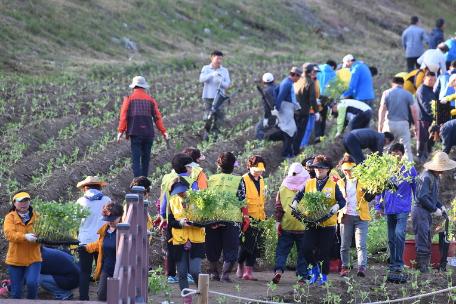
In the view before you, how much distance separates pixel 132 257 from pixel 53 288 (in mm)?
2726

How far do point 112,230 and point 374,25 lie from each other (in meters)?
30.9

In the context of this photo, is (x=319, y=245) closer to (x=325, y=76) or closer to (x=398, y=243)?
(x=398, y=243)

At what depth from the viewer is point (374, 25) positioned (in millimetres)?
42781

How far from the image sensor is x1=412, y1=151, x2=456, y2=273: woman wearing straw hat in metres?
14.7

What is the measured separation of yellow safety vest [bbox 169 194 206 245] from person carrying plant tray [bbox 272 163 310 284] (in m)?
1.40

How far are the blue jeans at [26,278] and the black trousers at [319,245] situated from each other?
319cm

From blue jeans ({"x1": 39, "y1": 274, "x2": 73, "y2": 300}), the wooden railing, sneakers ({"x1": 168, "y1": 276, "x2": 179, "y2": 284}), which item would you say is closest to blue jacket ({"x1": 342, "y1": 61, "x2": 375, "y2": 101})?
sneakers ({"x1": 168, "y1": 276, "x2": 179, "y2": 284})

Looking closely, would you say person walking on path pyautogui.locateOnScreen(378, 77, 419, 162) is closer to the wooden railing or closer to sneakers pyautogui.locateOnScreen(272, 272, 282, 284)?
sneakers pyautogui.locateOnScreen(272, 272, 282, 284)

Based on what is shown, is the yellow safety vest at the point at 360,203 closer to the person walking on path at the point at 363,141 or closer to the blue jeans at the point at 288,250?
the blue jeans at the point at 288,250

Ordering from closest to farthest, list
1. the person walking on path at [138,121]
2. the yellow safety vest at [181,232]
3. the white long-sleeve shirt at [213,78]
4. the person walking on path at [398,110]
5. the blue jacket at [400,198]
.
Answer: the yellow safety vest at [181,232] < the blue jacket at [400,198] < the person walking on path at [138,121] < the person walking on path at [398,110] < the white long-sleeve shirt at [213,78]

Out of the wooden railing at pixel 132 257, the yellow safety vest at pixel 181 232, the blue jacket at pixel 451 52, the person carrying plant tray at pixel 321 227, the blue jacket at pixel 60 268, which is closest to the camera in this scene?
the wooden railing at pixel 132 257

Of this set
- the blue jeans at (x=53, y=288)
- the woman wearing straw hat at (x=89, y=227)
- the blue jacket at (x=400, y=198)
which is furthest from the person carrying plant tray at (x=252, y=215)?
the blue jeans at (x=53, y=288)

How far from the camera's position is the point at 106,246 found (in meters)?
12.9

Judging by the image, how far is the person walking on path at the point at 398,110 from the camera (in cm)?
1952
